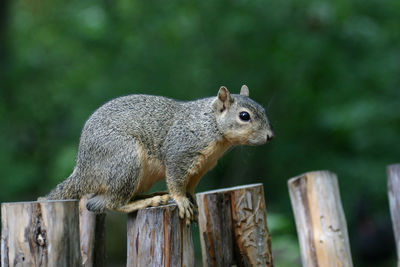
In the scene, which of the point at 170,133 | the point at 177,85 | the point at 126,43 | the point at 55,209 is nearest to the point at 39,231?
the point at 55,209

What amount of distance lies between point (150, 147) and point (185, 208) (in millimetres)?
411

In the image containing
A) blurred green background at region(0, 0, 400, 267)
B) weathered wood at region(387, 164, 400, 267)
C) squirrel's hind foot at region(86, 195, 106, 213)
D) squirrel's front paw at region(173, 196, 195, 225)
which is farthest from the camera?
blurred green background at region(0, 0, 400, 267)

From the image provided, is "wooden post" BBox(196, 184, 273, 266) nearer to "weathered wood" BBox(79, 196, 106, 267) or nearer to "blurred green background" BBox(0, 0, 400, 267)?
"weathered wood" BBox(79, 196, 106, 267)

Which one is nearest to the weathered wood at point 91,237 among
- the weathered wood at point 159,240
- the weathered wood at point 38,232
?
the weathered wood at point 159,240

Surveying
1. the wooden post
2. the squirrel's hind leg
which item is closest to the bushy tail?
the squirrel's hind leg

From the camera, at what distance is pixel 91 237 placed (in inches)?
112

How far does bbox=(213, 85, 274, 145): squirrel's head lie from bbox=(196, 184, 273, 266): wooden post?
29 centimetres

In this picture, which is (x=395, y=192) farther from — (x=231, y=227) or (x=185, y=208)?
(x=185, y=208)

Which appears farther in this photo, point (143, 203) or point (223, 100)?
point (223, 100)

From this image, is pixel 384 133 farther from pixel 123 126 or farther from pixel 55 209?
pixel 55 209

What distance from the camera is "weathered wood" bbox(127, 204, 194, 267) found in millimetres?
2398

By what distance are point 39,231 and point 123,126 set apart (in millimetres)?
898

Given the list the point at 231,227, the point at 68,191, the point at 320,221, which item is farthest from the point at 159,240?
the point at 320,221

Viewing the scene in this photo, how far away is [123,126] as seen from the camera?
2795 mm
